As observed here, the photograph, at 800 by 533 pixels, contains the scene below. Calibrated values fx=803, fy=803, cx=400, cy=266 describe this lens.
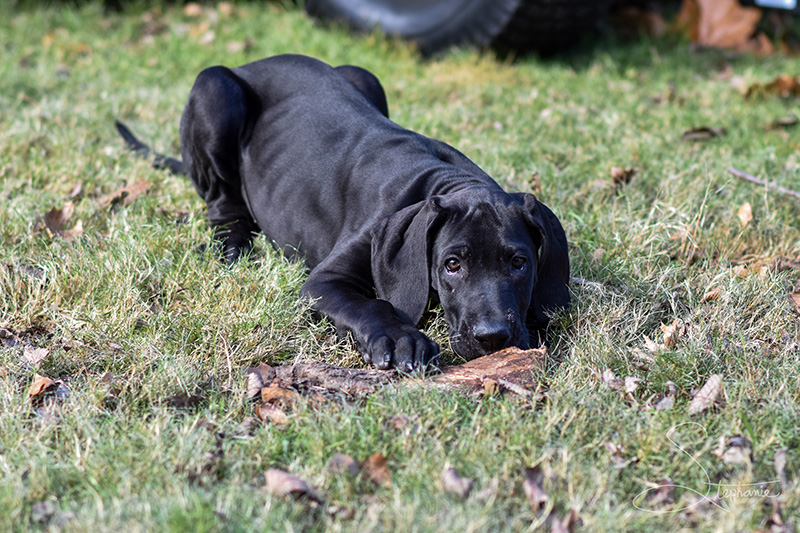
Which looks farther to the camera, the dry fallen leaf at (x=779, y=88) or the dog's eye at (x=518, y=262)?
the dry fallen leaf at (x=779, y=88)

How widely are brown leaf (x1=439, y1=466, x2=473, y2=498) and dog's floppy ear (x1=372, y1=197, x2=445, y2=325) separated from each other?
96 centimetres

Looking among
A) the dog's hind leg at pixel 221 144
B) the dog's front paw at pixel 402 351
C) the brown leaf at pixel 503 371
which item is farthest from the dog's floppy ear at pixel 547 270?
the dog's hind leg at pixel 221 144

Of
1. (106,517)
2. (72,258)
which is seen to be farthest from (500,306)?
(72,258)

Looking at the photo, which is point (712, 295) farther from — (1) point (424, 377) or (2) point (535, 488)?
(2) point (535, 488)

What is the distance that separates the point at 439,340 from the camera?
3490 mm

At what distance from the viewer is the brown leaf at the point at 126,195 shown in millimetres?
4754

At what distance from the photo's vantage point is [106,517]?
227 cm

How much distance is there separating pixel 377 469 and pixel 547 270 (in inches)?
51.8

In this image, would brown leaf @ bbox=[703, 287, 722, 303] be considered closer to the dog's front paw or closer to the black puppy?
the black puppy

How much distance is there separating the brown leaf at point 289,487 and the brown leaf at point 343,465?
105 millimetres

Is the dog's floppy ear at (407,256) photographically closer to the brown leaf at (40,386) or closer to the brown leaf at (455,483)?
the brown leaf at (455,483)

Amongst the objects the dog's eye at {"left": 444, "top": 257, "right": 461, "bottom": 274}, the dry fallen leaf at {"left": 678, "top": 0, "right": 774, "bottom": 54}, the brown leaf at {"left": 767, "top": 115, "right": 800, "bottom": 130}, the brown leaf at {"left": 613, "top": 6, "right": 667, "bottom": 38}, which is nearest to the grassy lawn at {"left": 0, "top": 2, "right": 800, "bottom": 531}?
the brown leaf at {"left": 767, "top": 115, "right": 800, "bottom": 130}

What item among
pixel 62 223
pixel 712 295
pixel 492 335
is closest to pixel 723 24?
pixel 712 295

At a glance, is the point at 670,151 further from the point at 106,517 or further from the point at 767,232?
the point at 106,517
